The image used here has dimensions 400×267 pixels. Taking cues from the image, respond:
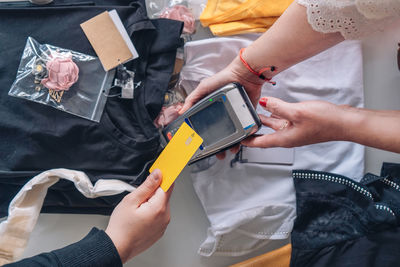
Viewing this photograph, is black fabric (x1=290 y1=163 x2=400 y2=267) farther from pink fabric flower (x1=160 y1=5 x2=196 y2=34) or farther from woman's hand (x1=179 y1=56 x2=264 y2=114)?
pink fabric flower (x1=160 y1=5 x2=196 y2=34)

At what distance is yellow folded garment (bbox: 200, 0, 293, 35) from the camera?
65cm

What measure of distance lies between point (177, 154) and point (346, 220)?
0.37 metres

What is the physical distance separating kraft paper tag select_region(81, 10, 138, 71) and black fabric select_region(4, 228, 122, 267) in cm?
32

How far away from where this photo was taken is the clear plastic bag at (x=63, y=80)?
61cm

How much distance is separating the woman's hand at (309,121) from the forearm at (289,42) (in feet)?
0.24

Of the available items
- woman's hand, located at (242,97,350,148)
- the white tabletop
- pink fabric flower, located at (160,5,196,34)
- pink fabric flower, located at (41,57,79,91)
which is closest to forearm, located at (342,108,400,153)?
woman's hand, located at (242,97,350,148)

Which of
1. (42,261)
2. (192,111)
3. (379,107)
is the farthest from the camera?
(379,107)

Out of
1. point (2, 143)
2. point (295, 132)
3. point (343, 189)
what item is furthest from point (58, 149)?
point (343, 189)

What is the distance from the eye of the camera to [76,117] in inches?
24.8

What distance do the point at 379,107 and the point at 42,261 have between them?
735 millimetres

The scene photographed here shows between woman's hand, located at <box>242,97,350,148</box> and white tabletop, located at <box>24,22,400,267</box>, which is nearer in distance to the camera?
woman's hand, located at <box>242,97,350,148</box>

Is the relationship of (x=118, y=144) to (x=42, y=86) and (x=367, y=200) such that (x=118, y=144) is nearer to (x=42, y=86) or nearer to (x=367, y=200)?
(x=42, y=86)

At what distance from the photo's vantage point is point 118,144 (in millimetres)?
631

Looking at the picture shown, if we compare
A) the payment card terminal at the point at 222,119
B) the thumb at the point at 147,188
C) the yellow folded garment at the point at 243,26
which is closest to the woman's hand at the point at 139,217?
the thumb at the point at 147,188
